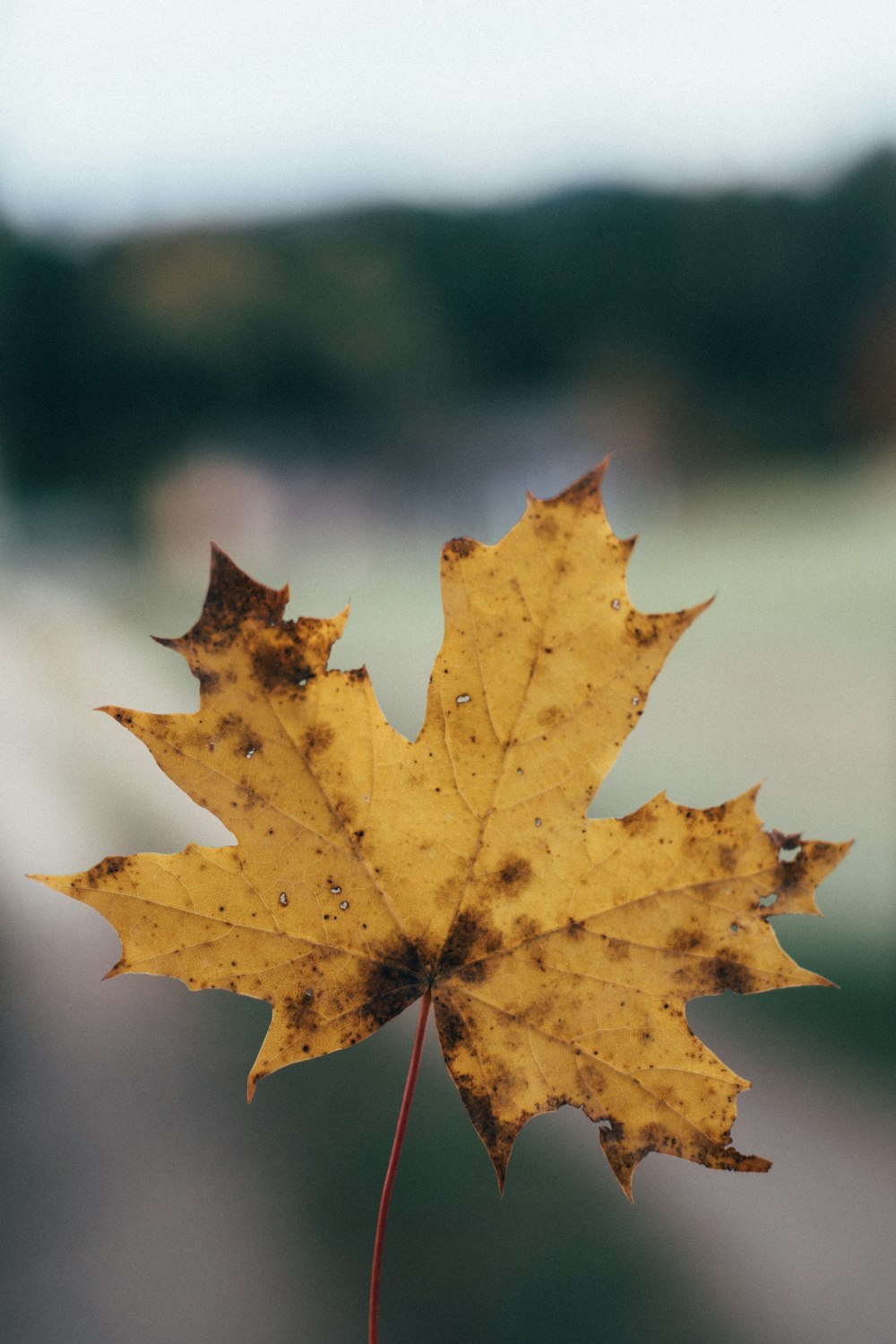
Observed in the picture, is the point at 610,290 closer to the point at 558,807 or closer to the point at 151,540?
the point at 151,540

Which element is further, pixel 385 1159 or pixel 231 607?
pixel 385 1159

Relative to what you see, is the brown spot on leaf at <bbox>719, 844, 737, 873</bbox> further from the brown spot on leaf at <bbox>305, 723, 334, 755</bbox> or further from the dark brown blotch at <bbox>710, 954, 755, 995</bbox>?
the brown spot on leaf at <bbox>305, 723, 334, 755</bbox>

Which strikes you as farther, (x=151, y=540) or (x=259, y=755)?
(x=151, y=540)

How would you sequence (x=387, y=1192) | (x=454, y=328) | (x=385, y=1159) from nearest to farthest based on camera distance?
(x=387, y=1192), (x=385, y=1159), (x=454, y=328)

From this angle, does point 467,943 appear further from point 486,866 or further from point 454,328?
point 454,328

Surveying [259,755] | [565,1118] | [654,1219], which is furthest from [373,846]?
[565,1118]

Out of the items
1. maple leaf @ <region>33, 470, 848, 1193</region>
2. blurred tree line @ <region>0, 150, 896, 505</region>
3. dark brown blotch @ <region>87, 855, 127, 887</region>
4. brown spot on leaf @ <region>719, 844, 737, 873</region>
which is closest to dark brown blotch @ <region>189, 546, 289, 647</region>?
maple leaf @ <region>33, 470, 848, 1193</region>

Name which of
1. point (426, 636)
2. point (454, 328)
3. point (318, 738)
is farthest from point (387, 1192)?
point (454, 328)
